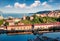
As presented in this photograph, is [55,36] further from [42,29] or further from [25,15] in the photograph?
[25,15]

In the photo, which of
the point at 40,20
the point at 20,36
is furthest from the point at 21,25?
the point at 40,20

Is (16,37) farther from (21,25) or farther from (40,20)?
(40,20)

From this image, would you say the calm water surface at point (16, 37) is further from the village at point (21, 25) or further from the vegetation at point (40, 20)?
the vegetation at point (40, 20)

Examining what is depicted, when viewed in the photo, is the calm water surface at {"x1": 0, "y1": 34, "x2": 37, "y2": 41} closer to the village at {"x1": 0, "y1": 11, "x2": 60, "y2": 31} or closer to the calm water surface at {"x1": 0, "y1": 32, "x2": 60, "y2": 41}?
the calm water surface at {"x1": 0, "y1": 32, "x2": 60, "y2": 41}

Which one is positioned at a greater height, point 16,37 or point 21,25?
point 21,25

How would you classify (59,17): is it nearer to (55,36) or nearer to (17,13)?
(55,36)

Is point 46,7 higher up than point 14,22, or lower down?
higher up

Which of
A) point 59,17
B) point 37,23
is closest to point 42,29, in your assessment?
point 37,23

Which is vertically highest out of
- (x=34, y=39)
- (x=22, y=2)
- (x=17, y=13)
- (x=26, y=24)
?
(x=22, y=2)

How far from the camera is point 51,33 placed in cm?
319

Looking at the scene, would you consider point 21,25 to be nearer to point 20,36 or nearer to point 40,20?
point 20,36

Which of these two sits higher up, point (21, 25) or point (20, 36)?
point (21, 25)

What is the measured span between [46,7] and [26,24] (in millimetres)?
487

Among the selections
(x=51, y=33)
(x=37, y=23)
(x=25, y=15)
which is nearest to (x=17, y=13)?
(x=25, y=15)
